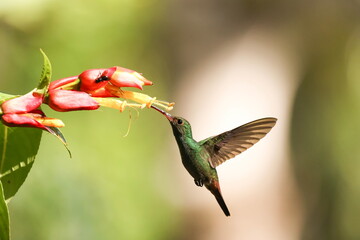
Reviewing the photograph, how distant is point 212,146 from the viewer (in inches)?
77.5

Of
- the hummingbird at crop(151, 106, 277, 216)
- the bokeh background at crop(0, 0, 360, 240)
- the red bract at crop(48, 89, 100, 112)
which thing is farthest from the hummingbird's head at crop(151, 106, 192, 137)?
the bokeh background at crop(0, 0, 360, 240)

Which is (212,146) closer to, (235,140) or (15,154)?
(235,140)

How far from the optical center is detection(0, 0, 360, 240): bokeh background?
16.6ft

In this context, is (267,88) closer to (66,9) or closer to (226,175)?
(226,175)

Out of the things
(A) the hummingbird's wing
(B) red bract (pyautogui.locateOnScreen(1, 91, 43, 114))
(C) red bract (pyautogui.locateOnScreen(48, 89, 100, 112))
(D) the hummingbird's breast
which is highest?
(C) red bract (pyautogui.locateOnScreen(48, 89, 100, 112))

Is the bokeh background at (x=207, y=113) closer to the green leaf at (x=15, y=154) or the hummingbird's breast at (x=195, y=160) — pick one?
the hummingbird's breast at (x=195, y=160)

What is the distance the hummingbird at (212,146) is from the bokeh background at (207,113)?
2.63m

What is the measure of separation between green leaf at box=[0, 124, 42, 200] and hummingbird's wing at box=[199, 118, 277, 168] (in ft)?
2.03

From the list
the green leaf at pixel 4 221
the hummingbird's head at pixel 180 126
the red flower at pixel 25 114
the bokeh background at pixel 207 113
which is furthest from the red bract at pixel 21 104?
the bokeh background at pixel 207 113


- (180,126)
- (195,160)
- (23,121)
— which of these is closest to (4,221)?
(23,121)

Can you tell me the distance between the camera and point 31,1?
4141 mm

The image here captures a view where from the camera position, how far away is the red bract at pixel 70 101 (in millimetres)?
1242

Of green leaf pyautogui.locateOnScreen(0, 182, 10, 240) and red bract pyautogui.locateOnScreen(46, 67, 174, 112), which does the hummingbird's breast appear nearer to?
red bract pyautogui.locateOnScreen(46, 67, 174, 112)

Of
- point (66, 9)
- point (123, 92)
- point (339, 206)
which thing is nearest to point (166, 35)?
point (66, 9)
